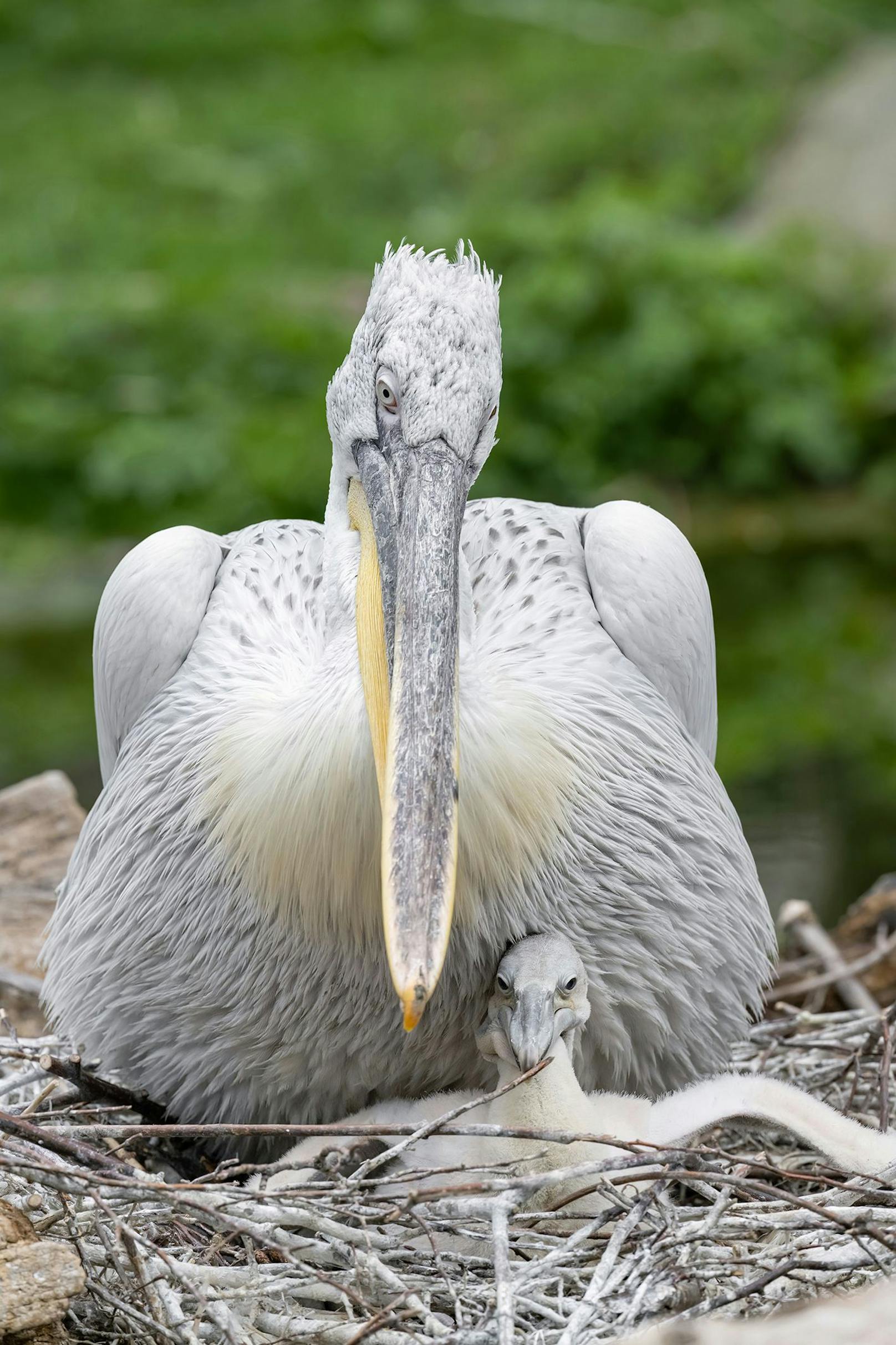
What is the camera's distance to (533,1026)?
3.39 metres

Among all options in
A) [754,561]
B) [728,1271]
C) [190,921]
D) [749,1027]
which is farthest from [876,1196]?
[754,561]

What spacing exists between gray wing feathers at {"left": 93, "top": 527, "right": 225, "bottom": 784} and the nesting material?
1142mm

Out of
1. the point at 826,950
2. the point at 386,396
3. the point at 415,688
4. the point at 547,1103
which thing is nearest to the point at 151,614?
the point at 386,396

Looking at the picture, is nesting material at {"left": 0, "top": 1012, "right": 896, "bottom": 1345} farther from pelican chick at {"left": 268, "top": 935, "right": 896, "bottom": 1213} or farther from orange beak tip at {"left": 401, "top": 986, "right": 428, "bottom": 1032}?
orange beak tip at {"left": 401, "top": 986, "right": 428, "bottom": 1032}

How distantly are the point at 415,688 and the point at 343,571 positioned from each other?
651 millimetres

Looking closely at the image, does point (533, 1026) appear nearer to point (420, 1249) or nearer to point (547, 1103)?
point (547, 1103)

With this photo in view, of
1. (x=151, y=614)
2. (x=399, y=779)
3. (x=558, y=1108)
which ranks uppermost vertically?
(x=151, y=614)

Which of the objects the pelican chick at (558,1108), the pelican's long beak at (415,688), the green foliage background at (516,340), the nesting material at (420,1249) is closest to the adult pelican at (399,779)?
the pelican's long beak at (415,688)

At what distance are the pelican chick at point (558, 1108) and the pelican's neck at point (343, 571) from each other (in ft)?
2.35

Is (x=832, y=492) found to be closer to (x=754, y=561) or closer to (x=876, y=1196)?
(x=754, y=561)

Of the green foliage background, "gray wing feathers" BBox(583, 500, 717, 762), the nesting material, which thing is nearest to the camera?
the nesting material

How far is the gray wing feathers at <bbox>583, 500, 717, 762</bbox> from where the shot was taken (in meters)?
3.99

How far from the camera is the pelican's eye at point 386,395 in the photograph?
358 centimetres

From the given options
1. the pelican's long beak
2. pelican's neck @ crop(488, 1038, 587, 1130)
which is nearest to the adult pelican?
the pelican's long beak
